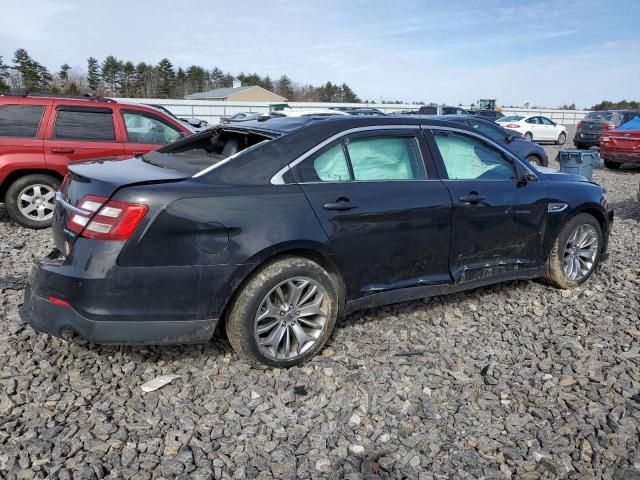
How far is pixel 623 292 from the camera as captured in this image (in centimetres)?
507

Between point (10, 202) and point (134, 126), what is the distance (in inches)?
72.1

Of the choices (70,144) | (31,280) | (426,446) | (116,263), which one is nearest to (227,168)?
(116,263)

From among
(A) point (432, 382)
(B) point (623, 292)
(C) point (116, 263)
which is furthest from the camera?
(B) point (623, 292)

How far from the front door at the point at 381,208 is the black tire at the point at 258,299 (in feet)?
0.64

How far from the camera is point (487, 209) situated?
13.7ft

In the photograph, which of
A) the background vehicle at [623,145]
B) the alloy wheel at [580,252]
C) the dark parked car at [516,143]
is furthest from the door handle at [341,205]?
the background vehicle at [623,145]

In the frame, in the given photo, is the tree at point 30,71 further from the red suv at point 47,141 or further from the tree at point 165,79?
the red suv at point 47,141

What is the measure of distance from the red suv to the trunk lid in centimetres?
373

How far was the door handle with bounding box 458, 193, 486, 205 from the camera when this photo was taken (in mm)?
4031

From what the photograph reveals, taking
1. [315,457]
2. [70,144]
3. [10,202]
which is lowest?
[315,457]

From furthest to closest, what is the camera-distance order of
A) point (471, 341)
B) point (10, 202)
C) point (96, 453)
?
point (10, 202), point (471, 341), point (96, 453)

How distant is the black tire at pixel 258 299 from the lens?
126 inches

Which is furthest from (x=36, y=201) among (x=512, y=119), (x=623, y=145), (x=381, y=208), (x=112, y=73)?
(x=112, y=73)

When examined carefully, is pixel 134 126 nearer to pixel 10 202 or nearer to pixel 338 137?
pixel 10 202
